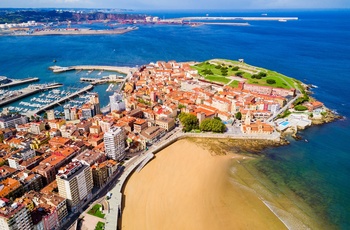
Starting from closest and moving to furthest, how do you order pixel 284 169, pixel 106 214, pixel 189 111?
pixel 106 214 → pixel 284 169 → pixel 189 111

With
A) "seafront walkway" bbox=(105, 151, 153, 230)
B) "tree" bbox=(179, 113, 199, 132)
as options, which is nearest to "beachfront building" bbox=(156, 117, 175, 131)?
"tree" bbox=(179, 113, 199, 132)

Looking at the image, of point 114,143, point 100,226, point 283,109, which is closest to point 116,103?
point 114,143

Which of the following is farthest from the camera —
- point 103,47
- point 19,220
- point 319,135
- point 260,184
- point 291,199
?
point 103,47

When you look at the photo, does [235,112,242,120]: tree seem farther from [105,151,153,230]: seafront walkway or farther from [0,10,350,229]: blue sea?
[105,151,153,230]: seafront walkway

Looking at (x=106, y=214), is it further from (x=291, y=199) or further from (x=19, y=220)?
(x=291, y=199)

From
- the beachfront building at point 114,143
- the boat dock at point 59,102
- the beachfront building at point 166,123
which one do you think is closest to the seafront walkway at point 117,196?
→ the beachfront building at point 114,143

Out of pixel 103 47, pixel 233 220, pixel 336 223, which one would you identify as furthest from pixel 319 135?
pixel 103 47
